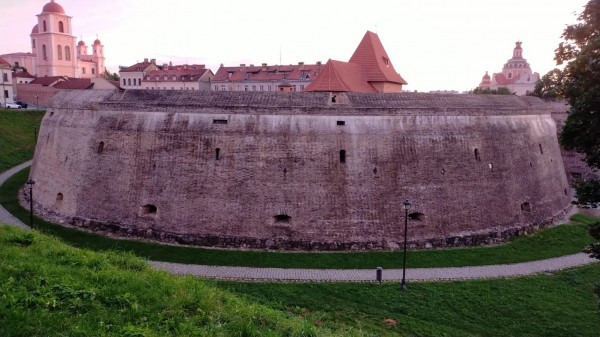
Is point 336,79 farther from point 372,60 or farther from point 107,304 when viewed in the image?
point 107,304

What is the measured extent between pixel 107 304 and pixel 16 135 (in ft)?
105

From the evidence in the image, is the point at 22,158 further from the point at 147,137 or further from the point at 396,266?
the point at 396,266

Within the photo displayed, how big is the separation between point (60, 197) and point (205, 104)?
7.86m

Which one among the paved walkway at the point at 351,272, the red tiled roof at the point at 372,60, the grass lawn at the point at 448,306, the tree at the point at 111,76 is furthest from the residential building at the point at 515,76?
the grass lawn at the point at 448,306

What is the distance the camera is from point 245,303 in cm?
966

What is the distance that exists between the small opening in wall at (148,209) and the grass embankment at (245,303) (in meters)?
5.76

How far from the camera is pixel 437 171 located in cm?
1823

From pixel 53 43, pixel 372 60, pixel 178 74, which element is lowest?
pixel 372 60

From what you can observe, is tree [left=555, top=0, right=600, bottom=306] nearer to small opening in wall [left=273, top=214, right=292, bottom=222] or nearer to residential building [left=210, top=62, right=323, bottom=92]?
small opening in wall [left=273, top=214, right=292, bottom=222]

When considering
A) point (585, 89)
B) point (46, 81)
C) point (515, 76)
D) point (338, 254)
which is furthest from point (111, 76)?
point (585, 89)

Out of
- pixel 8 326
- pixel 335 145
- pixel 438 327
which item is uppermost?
pixel 335 145

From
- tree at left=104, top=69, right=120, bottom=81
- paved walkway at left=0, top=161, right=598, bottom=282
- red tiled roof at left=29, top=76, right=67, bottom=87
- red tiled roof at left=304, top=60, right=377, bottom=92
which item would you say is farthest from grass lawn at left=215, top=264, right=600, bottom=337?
tree at left=104, top=69, right=120, bottom=81

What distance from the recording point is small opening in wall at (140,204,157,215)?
1788 cm

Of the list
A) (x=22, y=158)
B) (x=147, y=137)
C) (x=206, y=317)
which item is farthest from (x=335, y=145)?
(x=22, y=158)
